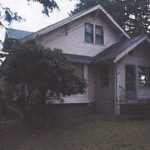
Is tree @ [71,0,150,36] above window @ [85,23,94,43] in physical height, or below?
above

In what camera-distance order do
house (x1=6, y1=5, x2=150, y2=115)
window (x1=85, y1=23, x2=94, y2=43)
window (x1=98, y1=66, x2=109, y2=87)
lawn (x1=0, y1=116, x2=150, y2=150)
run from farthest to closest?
1. window (x1=85, y1=23, x2=94, y2=43)
2. window (x1=98, y1=66, x2=109, y2=87)
3. house (x1=6, y1=5, x2=150, y2=115)
4. lawn (x1=0, y1=116, x2=150, y2=150)

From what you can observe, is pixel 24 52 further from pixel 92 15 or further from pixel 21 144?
pixel 92 15

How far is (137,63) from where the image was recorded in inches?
478

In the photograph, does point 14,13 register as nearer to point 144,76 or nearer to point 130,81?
point 130,81

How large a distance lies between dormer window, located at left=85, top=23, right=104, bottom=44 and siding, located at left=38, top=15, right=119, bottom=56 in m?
0.29

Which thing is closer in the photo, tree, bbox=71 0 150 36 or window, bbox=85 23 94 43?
window, bbox=85 23 94 43

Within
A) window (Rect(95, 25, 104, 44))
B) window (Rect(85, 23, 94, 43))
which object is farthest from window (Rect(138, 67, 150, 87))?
window (Rect(85, 23, 94, 43))

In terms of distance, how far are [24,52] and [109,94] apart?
616 cm

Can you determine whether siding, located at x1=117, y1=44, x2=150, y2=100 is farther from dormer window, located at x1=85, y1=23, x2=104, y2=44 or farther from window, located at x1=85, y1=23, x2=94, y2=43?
window, located at x1=85, y1=23, x2=94, y2=43

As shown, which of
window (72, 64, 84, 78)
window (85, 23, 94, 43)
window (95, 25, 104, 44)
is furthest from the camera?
window (95, 25, 104, 44)

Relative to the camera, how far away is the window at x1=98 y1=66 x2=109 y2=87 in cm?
1203

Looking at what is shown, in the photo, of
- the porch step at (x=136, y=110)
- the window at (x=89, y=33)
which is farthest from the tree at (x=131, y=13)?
the porch step at (x=136, y=110)

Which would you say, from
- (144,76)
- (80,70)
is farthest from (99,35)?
(144,76)

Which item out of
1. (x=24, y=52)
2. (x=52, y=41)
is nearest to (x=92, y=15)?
(x=52, y=41)
